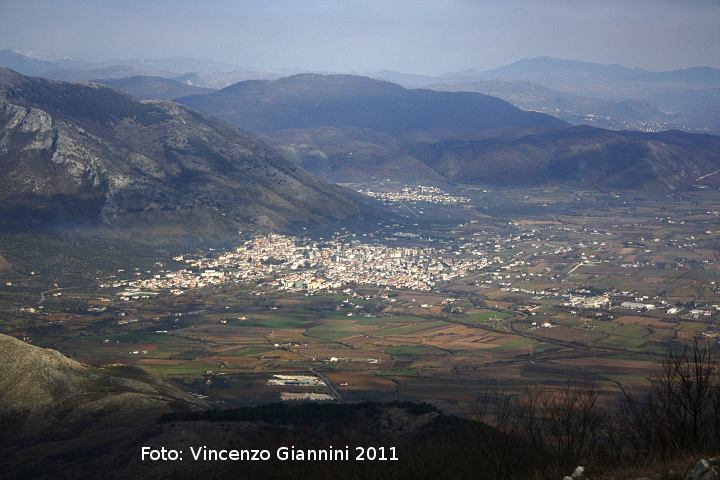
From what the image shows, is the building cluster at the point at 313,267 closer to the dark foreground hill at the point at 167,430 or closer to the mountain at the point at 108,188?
the mountain at the point at 108,188

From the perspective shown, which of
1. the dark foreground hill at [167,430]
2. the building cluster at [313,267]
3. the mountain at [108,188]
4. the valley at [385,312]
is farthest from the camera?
the mountain at [108,188]

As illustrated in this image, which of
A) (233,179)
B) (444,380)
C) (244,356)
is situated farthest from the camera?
(233,179)

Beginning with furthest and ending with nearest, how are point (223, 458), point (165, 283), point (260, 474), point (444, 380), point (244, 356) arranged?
1. point (165, 283)
2. point (244, 356)
3. point (444, 380)
4. point (223, 458)
5. point (260, 474)

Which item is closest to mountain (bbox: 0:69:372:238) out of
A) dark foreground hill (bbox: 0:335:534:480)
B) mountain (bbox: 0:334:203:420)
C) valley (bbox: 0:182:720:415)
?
valley (bbox: 0:182:720:415)

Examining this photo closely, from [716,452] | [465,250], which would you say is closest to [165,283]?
[465,250]

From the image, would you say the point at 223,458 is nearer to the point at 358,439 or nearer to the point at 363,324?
the point at 358,439

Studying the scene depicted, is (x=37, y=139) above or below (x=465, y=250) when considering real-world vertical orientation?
above

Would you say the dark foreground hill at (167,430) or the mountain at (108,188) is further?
the mountain at (108,188)

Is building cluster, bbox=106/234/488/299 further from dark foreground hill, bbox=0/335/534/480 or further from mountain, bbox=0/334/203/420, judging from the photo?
dark foreground hill, bbox=0/335/534/480

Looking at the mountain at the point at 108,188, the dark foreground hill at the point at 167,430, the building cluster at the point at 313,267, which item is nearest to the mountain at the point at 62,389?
the dark foreground hill at the point at 167,430

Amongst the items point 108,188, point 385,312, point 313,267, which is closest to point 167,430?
point 385,312

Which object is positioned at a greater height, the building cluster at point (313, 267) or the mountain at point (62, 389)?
the mountain at point (62, 389)
